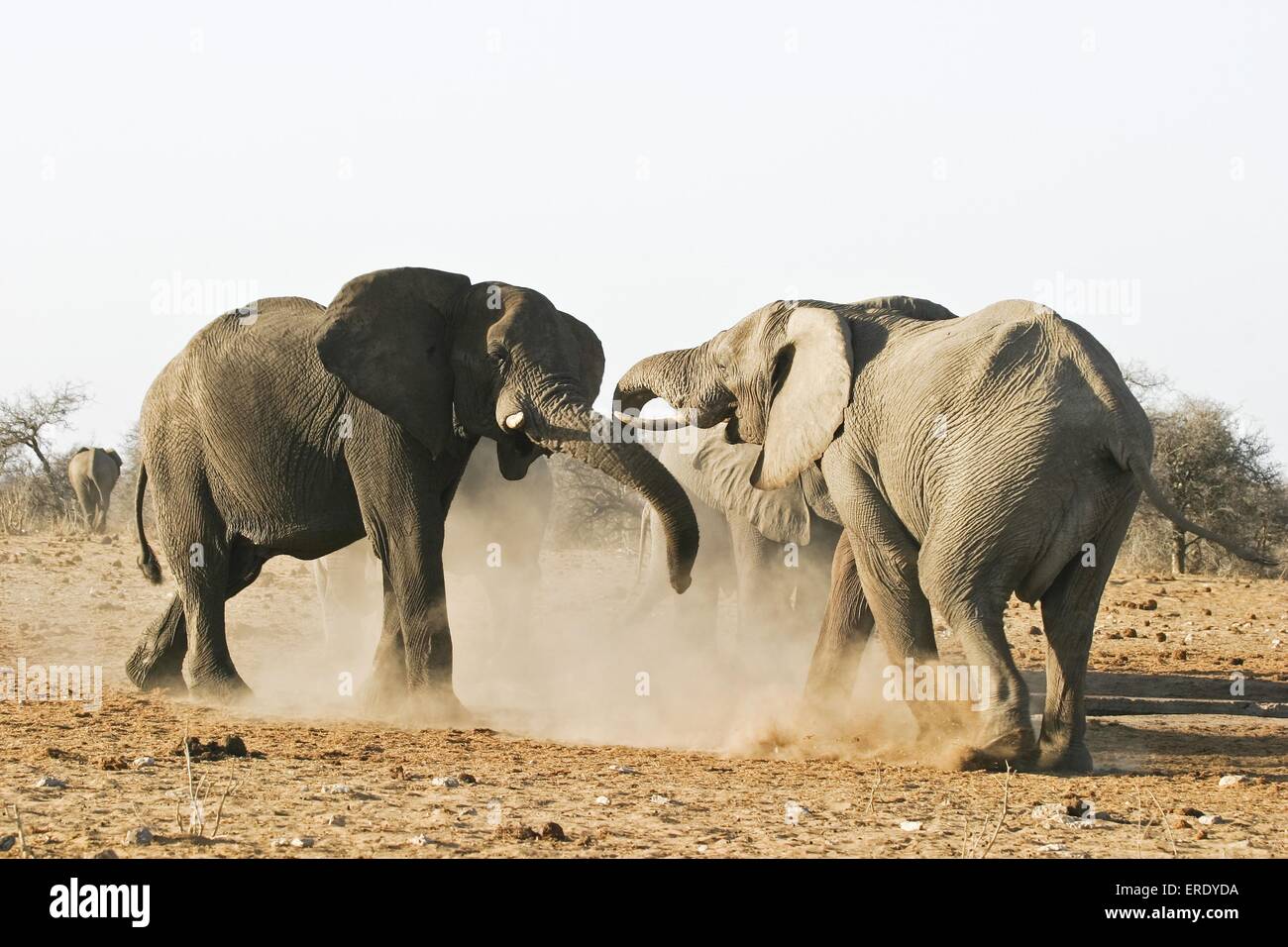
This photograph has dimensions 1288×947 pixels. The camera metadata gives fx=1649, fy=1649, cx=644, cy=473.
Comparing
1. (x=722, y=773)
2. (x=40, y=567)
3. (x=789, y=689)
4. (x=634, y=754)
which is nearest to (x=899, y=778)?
(x=722, y=773)

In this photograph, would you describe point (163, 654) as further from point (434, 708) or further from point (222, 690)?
point (434, 708)

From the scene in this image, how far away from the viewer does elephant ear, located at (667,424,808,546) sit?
41.8ft

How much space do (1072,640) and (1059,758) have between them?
0.60 metres

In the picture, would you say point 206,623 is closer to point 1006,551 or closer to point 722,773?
point 722,773

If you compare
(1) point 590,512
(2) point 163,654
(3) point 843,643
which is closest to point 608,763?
(3) point 843,643

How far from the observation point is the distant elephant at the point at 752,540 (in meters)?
12.8

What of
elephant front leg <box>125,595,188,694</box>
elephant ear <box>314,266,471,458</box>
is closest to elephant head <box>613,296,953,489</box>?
elephant ear <box>314,266,471,458</box>

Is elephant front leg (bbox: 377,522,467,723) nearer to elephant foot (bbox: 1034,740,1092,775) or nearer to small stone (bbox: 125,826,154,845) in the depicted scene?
elephant foot (bbox: 1034,740,1092,775)

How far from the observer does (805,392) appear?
9359mm

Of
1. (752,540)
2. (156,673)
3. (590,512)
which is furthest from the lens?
(590,512)

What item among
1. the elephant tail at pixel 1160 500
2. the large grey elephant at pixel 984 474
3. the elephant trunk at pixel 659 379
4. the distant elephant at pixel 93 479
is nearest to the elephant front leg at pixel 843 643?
the large grey elephant at pixel 984 474

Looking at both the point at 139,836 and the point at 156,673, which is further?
the point at 156,673

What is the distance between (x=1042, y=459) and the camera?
7.90 m

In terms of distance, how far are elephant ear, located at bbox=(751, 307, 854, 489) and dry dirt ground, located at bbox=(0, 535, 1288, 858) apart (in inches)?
60.3
